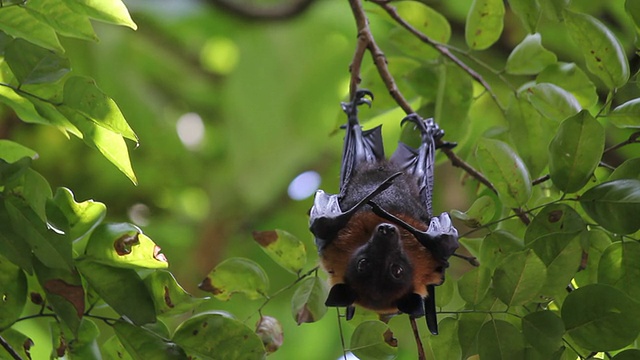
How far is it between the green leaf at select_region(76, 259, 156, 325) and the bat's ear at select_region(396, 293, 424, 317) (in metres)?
1.14

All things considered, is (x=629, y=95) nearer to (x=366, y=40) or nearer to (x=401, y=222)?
(x=401, y=222)

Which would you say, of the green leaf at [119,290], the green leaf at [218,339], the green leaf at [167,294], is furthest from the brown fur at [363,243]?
the green leaf at [119,290]

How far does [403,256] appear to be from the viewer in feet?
11.6

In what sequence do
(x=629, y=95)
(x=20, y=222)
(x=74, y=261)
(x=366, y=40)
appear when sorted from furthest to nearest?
(x=366, y=40) < (x=629, y=95) < (x=74, y=261) < (x=20, y=222)

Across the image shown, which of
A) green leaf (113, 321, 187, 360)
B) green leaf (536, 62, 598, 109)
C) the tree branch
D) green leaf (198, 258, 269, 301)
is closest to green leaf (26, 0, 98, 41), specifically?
green leaf (113, 321, 187, 360)

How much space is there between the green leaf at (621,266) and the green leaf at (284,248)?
1.01 meters

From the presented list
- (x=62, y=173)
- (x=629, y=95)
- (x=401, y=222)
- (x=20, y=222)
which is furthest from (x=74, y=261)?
(x=62, y=173)

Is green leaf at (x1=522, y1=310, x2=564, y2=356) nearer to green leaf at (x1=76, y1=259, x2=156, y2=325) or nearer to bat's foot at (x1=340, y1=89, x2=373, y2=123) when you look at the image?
green leaf at (x1=76, y1=259, x2=156, y2=325)

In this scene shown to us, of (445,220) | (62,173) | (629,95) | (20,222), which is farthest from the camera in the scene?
(62,173)

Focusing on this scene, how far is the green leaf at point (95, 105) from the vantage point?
235cm

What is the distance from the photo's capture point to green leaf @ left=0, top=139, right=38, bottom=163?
2.71 metres

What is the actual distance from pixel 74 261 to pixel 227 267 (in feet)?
2.21

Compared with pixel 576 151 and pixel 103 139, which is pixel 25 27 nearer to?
pixel 103 139

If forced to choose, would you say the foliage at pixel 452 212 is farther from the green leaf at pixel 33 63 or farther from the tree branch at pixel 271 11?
the tree branch at pixel 271 11
